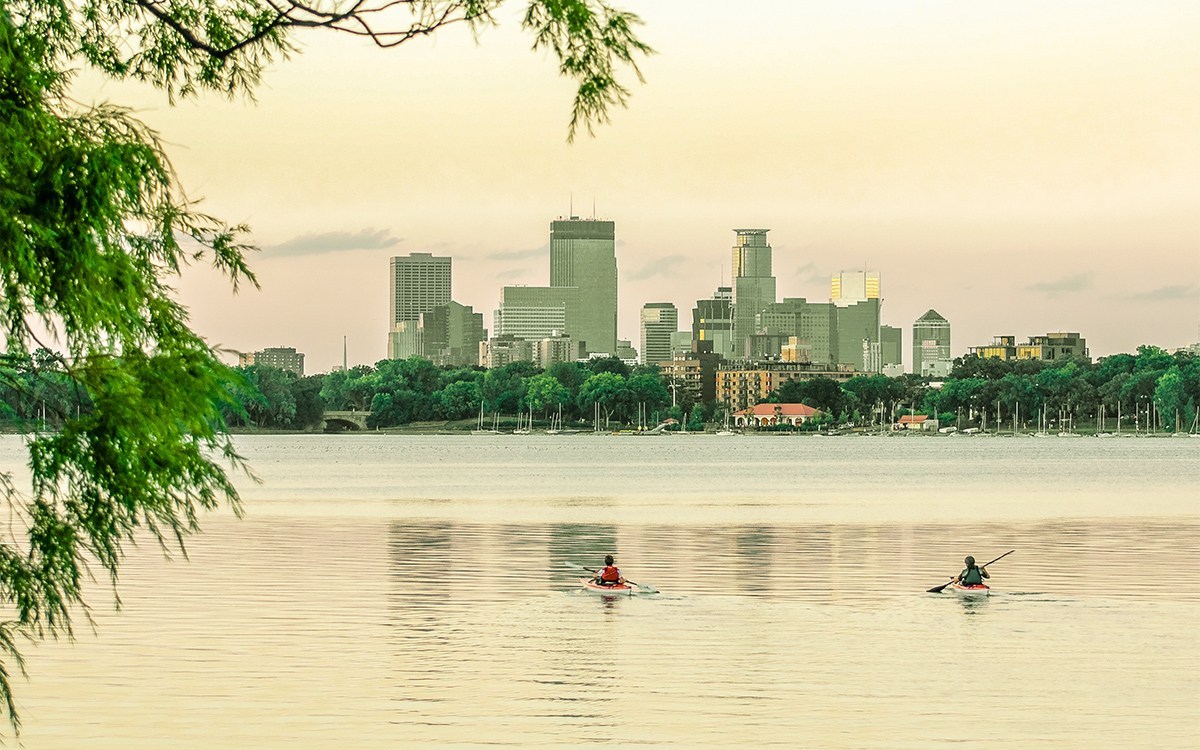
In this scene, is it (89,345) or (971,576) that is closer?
(89,345)

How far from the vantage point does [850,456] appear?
612 feet

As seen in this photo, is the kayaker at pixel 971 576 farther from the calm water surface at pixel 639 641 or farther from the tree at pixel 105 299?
the tree at pixel 105 299

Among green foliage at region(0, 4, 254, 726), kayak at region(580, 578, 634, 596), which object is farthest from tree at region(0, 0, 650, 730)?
kayak at region(580, 578, 634, 596)

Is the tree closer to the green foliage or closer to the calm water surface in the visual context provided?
the green foliage

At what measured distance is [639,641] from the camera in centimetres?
3112

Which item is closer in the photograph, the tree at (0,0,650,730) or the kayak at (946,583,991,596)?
the tree at (0,0,650,730)

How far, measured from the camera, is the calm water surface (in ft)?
76.1

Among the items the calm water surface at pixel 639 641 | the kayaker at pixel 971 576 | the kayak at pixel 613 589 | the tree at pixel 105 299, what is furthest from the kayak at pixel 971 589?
the tree at pixel 105 299

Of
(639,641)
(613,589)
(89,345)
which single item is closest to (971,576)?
(613,589)

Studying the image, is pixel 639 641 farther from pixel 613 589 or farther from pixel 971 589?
pixel 971 589

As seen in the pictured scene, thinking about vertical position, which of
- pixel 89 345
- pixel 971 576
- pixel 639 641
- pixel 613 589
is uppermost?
pixel 89 345

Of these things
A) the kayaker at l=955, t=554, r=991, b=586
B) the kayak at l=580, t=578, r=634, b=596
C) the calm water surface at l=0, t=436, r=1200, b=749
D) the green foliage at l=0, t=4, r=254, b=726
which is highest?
the green foliage at l=0, t=4, r=254, b=726

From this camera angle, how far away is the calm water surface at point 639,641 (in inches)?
914

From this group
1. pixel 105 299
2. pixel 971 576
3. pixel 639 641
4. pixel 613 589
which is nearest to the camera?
pixel 105 299
